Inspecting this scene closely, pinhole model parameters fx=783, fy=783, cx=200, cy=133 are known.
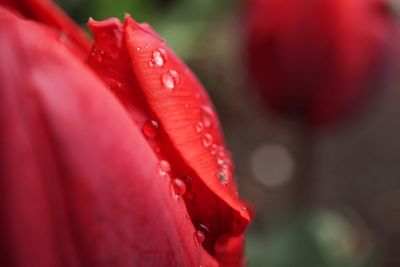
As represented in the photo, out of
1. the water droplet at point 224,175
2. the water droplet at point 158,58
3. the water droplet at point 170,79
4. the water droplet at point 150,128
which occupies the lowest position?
the water droplet at point 224,175

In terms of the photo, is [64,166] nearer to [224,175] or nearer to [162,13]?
[224,175]

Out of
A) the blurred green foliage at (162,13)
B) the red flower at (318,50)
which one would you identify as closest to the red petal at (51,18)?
the red flower at (318,50)

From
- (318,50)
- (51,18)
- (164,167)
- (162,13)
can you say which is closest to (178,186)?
(164,167)

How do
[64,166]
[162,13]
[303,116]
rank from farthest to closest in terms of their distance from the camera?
1. [162,13]
2. [303,116]
3. [64,166]

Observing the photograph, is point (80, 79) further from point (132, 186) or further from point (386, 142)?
point (386, 142)

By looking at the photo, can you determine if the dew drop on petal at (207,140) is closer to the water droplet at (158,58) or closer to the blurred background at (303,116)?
the water droplet at (158,58)

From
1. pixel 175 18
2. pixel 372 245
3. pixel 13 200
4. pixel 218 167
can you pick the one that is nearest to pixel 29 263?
pixel 13 200
